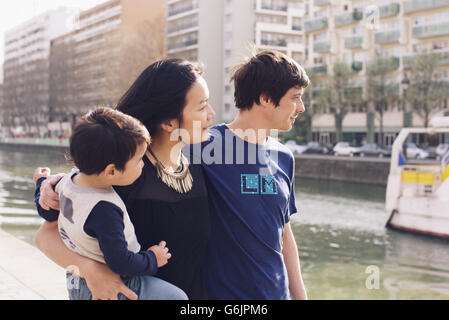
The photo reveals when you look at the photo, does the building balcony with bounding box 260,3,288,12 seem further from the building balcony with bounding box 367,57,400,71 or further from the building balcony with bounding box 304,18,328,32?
the building balcony with bounding box 367,57,400,71

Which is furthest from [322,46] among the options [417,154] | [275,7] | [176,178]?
[176,178]

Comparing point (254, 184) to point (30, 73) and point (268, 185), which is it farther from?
point (30, 73)

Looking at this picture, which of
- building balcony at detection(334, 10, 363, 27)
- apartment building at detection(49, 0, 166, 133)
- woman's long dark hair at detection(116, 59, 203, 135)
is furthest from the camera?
apartment building at detection(49, 0, 166, 133)

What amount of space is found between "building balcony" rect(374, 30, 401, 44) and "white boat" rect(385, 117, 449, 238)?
25.3 metres

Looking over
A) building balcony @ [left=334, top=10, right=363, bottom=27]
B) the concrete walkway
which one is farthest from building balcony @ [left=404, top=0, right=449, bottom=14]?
the concrete walkway

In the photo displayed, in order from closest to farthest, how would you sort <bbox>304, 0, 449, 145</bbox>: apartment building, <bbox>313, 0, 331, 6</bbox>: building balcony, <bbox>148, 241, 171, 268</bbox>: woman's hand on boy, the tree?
<bbox>148, 241, 171, 268</bbox>: woman's hand on boy, the tree, <bbox>304, 0, 449, 145</bbox>: apartment building, <bbox>313, 0, 331, 6</bbox>: building balcony

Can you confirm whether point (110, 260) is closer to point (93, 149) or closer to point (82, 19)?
point (93, 149)

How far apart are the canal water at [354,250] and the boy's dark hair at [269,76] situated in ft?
18.7

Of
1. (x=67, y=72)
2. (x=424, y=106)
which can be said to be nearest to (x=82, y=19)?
(x=67, y=72)

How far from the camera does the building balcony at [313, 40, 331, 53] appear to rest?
141 feet

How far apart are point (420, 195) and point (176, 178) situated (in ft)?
44.1

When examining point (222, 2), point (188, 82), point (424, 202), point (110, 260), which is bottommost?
point (424, 202)
